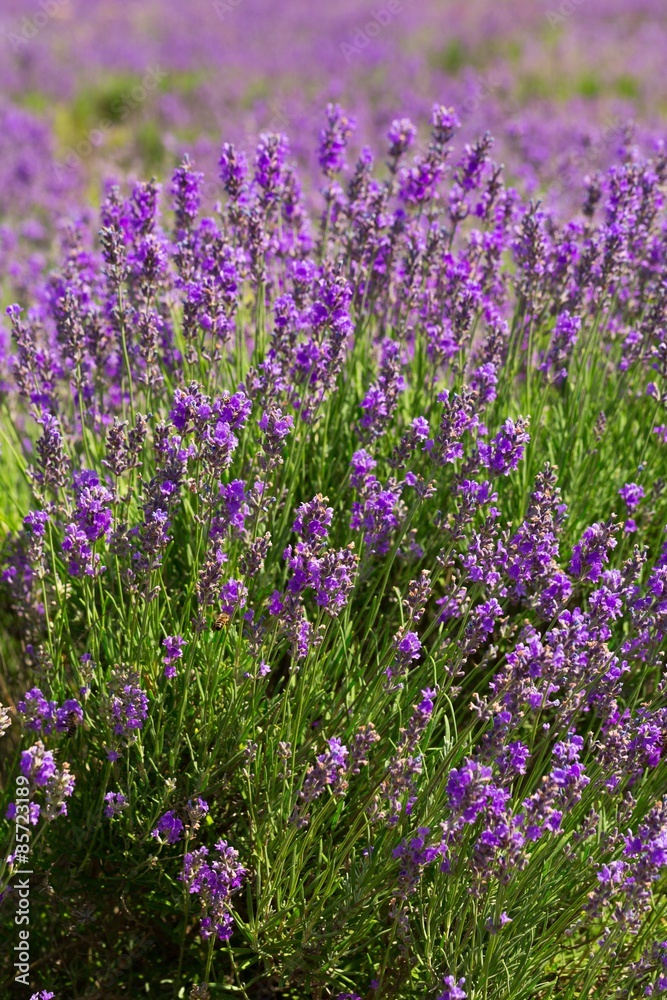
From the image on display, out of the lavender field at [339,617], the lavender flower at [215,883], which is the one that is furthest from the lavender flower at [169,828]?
the lavender flower at [215,883]

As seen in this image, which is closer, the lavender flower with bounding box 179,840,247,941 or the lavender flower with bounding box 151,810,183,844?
the lavender flower with bounding box 179,840,247,941

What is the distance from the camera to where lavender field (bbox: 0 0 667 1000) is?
83.4 inches

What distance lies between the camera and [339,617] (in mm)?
2656

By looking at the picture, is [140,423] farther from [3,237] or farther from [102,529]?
[3,237]

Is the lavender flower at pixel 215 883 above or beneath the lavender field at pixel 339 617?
beneath

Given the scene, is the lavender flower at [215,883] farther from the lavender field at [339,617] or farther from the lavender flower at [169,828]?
the lavender flower at [169,828]

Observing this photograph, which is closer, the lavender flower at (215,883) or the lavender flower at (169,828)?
the lavender flower at (215,883)

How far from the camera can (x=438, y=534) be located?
2848 millimetres

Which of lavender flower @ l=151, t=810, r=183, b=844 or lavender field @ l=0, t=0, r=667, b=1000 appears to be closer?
lavender field @ l=0, t=0, r=667, b=1000

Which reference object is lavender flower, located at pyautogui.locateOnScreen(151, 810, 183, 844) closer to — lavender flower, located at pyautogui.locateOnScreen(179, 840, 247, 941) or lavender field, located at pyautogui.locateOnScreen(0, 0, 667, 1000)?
lavender field, located at pyautogui.locateOnScreen(0, 0, 667, 1000)

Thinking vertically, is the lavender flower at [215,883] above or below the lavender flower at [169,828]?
below

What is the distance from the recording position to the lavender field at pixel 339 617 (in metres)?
2.12

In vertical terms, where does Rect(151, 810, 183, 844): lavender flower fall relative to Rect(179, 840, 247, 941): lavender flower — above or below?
above

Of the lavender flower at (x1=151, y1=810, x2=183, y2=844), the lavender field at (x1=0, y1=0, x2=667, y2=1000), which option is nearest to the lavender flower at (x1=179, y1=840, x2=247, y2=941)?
the lavender field at (x1=0, y1=0, x2=667, y2=1000)
